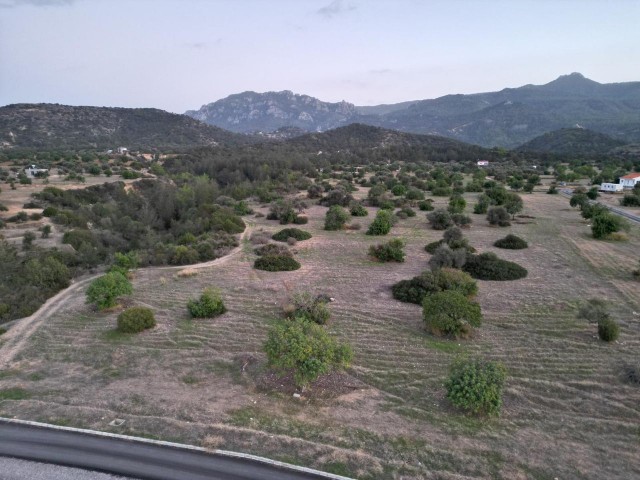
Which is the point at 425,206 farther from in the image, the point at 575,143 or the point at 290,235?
the point at 575,143

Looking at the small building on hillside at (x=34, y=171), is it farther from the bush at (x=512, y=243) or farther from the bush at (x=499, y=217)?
the bush at (x=512, y=243)

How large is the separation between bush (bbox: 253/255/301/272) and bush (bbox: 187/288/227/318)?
7.91 metres

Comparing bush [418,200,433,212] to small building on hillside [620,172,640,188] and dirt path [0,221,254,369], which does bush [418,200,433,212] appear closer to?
dirt path [0,221,254,369]

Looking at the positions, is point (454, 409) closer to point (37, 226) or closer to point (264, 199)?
point (37, 226)

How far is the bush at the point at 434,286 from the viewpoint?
79.5ft

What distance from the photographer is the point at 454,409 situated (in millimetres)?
14930

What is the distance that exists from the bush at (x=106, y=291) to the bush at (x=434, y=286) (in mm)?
15446

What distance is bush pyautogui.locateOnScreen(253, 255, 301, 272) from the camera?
3086 cm

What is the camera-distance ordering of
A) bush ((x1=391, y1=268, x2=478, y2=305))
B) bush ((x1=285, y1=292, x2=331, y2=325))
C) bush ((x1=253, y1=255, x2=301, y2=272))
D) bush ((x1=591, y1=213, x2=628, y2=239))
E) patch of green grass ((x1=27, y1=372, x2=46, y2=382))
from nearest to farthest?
patch of green grass ((x1=27, y1=372, x2=46, y2=382)) → bush ((x1=285, y1=292, x2=331, y2=325)) → bush ((x1=391, y1=268, x2=478, y2=305)) → bush ((x1=253, y1=255, x2=301, y2=272)) → bush ((x1=591, y1=213, x2=628, y2=239))

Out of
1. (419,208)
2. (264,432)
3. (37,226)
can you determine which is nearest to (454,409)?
(264,432)

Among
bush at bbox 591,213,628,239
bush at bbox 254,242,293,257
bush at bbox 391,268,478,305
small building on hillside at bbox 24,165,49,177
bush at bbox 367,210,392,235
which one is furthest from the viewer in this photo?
small building on hillside at bbox 24,165,49,177

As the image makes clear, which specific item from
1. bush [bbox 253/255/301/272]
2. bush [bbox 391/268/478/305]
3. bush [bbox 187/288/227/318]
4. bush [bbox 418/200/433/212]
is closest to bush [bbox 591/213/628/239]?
bush [bbox 418/200/433/212]

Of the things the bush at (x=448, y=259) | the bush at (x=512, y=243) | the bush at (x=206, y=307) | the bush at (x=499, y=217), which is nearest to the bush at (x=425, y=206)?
the bush at (x=499, y=217)

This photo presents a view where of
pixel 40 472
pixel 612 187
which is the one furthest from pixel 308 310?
pixel 612 187
